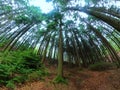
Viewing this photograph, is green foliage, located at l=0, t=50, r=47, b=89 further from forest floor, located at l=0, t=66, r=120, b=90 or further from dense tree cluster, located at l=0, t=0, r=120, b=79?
dense tree cluster, located at l=0, t=0, r=120, b=79

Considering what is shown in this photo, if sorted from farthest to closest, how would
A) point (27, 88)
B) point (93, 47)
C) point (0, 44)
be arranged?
1. point (93, 47)
2. point (0, 44)
3. point (27, 88)

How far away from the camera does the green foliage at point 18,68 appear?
862cm

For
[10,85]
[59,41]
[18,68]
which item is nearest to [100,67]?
[59,41]

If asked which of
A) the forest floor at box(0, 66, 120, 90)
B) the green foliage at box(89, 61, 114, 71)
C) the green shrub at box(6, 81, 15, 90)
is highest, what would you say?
the green foliage at box(89, 61, 114, 71)

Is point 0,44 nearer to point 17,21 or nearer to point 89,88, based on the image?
point 17,21

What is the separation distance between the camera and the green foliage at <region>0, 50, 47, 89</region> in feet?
28.3

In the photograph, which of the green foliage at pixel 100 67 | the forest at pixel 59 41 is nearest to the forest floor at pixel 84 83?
the forest at pixel 59 41

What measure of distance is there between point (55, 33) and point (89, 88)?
169 inches

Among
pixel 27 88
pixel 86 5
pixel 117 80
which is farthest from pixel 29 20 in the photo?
pixel 117 80

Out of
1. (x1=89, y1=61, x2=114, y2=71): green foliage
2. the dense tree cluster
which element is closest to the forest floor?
the dense tree cluster

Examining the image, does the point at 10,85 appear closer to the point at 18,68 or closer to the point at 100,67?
the point at 18,68

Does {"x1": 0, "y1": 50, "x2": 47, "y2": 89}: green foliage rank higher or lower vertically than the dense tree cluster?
lower

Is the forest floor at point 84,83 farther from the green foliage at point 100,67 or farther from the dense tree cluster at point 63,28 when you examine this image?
the green foliage at point 100,67

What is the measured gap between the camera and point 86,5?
9.75 m
